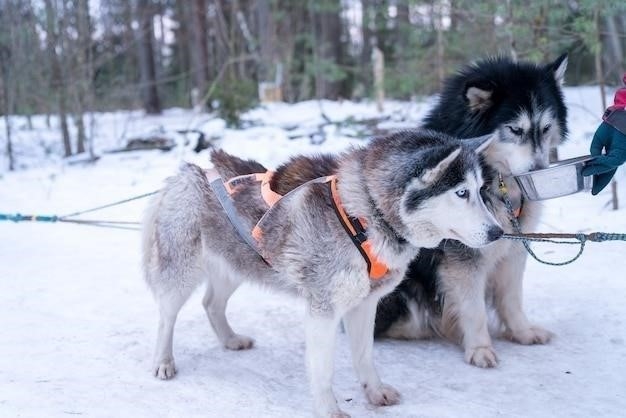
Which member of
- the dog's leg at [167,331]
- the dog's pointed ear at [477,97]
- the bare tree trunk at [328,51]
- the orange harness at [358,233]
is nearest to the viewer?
the orange harness at [358,233]

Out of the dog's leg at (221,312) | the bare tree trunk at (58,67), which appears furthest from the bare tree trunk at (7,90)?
the dog's leg at (221,312)

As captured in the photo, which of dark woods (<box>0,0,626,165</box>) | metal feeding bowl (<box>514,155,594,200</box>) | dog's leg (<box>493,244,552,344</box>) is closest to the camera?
metal feeding bowl (<box>514,155,594,200</box>)

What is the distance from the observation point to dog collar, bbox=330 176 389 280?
270cm

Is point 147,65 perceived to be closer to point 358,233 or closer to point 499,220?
point 499,220

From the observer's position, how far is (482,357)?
136 inches

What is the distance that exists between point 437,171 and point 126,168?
7.95 metres

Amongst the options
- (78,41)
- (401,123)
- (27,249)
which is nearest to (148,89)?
(78,41)

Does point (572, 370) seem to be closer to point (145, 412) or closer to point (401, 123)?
point (145, 412)

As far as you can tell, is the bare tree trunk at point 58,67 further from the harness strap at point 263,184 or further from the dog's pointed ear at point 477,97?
the dog's pointed ear at point 477,97

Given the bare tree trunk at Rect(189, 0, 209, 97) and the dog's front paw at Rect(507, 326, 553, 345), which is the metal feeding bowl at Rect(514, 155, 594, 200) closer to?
the dog's front paw at Rect(507, 326, 553, 345)

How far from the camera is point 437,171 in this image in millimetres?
2512

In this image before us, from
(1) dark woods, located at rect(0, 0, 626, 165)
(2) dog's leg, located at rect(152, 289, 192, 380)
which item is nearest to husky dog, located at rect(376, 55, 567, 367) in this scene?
(2) dog's leg, located at rect(152, 289, 192, 380)

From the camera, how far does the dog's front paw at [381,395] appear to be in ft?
9.89

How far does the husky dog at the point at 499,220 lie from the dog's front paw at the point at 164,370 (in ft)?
4.15
